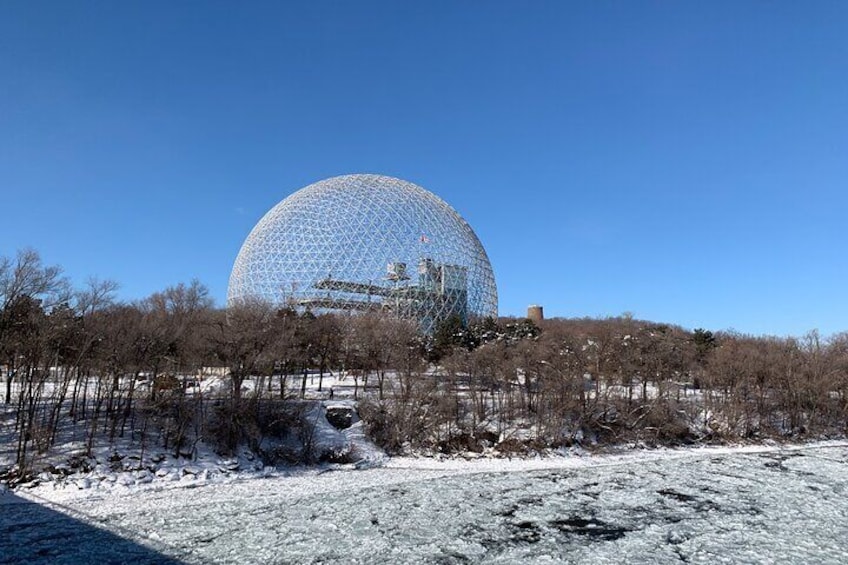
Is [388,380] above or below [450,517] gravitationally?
above

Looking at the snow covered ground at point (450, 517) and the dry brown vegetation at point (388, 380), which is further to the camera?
the dry brown vegetation at point (388, 380)

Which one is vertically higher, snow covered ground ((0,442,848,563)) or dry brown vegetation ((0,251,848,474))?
dry brown vegetation ((0,251,848,474))

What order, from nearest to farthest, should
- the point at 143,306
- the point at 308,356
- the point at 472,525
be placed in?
the point at 472,525 → the point at 308,356 → the point at 143,306

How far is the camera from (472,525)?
41.1 ft

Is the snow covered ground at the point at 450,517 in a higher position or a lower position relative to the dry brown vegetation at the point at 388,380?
lower

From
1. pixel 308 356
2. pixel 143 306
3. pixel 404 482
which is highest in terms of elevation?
pixel 143 306

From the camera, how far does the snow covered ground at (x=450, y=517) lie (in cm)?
1049

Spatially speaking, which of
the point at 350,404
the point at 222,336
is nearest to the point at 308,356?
the point at 350,404

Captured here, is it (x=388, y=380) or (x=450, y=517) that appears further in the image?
(x=388, y=380)

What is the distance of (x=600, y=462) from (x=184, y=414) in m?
15.4

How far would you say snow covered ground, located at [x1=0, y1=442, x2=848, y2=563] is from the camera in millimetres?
10492

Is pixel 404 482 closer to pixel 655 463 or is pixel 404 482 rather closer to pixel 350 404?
pixel 350 404

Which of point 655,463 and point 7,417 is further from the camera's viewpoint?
point 655,463

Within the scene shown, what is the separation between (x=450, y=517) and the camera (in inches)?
520
